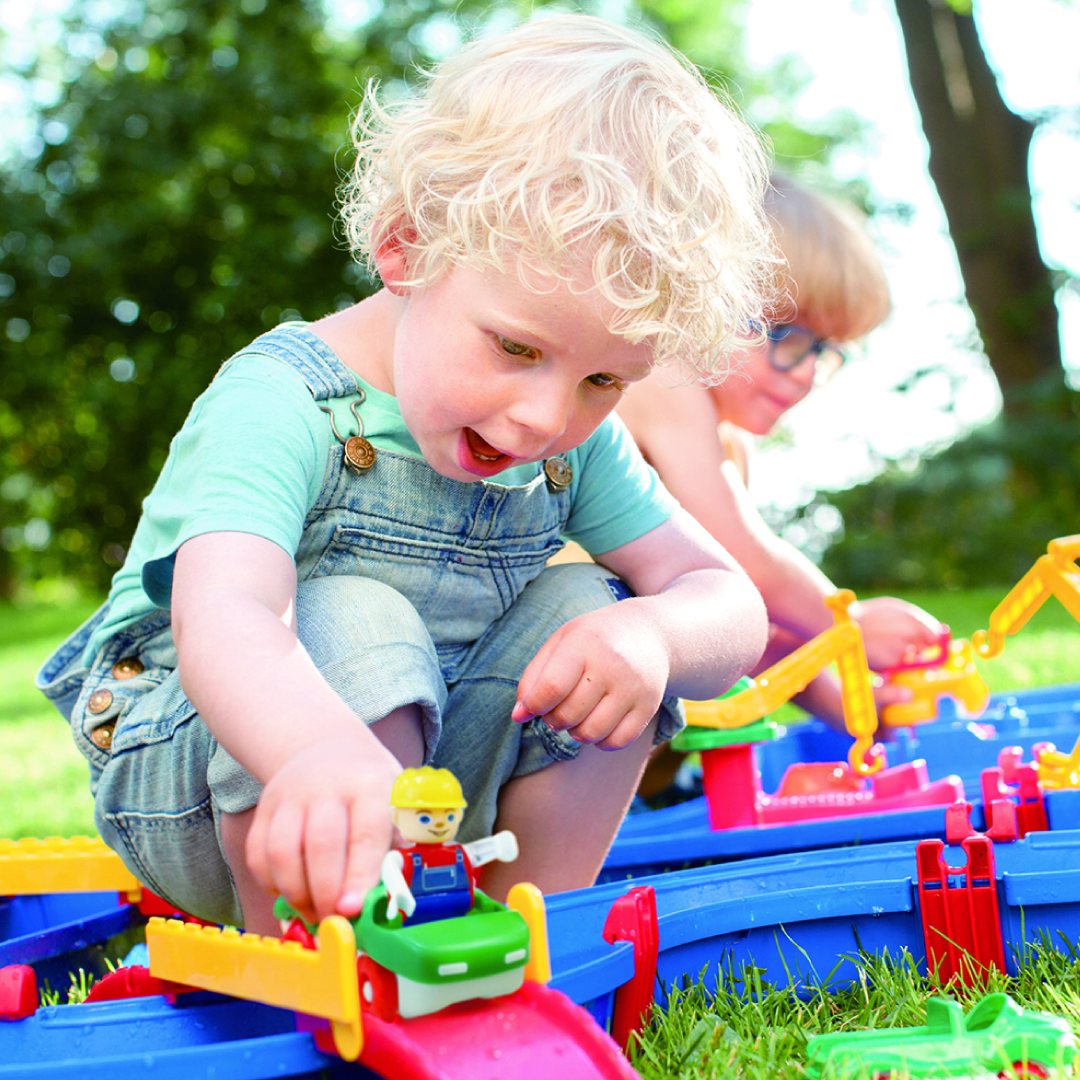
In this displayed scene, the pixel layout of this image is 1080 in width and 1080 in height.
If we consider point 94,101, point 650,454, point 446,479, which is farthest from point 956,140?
point 446,479

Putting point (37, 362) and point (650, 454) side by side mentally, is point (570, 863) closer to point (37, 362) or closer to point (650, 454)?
point (650, 454)

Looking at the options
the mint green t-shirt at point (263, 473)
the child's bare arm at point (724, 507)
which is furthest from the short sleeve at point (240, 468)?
the child's bare arm at point (724, 507)

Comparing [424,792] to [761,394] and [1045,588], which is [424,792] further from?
[761,394]

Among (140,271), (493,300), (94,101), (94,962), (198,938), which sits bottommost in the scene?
(94,962)

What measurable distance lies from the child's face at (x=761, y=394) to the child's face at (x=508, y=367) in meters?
1.24

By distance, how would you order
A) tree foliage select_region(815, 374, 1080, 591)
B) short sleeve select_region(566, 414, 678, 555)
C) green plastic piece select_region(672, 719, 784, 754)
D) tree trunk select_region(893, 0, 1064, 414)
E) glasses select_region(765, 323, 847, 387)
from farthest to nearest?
tree trunk select_region(893, 0, 1064, 414)
tree foliage select_region(815, 374, 1080, 591)
glasses select_region(765, 323, 847, 387)
green plastic piece select_region(672, 719, 784, 754)
short sleeve select_region(566, 414, 678, 555)

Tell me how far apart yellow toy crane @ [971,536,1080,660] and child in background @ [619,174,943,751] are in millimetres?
413

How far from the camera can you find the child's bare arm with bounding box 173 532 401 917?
78 cm

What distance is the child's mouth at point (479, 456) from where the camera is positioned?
1.15 metres

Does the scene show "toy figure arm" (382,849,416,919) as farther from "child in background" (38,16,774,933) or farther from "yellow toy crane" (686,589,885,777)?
"yellow toy crane" (686,589,885,777)

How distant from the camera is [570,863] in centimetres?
133

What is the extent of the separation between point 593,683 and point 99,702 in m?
0.56

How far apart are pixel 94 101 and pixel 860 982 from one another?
11204mm

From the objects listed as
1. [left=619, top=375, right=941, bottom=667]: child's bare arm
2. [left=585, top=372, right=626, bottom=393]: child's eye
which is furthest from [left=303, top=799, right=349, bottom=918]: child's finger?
[left=619, top=375, right=941, bottom=667]: child's bare arm
